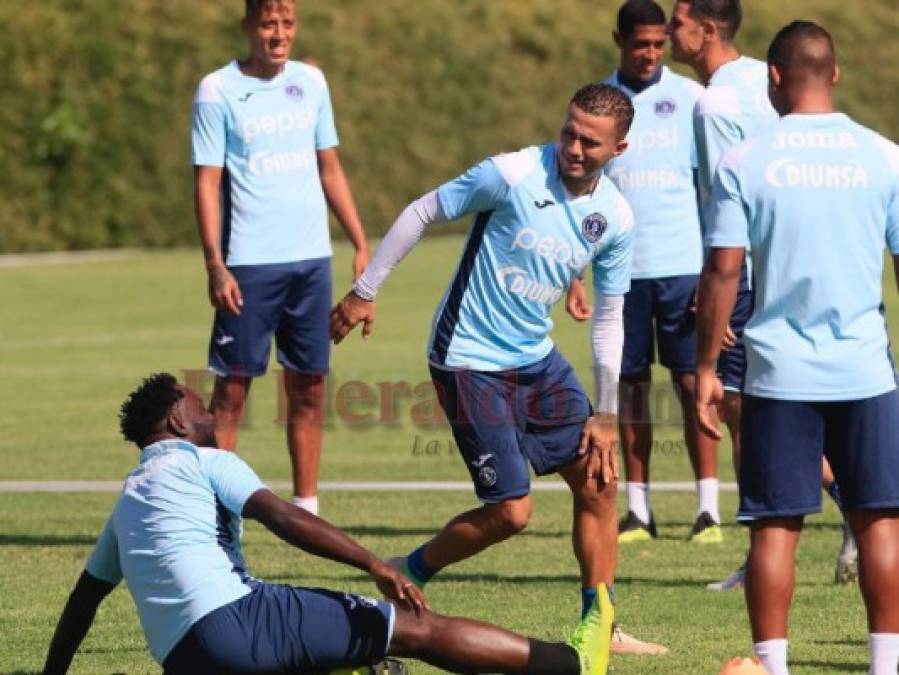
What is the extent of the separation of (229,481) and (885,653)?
225 cm

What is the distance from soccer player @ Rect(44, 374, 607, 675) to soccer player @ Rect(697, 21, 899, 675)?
103 cm

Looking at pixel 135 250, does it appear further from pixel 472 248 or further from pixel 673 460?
pixel 472 248

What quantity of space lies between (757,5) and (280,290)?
1403 inches

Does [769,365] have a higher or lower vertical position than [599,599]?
higher

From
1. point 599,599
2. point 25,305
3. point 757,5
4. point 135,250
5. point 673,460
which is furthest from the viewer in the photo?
point 757,5

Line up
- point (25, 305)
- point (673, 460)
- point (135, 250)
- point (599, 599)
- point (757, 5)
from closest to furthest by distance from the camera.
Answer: point (599, 599)
point (673, 460)
point (25, 305)
point (135, 250)
point (757, 5)

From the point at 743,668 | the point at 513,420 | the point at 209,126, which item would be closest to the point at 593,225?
the point at 513,420

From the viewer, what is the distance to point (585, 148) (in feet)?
25.9

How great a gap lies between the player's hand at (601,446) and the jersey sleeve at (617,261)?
53 centimetres

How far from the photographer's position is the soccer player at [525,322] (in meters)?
7.96

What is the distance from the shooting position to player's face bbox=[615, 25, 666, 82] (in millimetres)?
10953

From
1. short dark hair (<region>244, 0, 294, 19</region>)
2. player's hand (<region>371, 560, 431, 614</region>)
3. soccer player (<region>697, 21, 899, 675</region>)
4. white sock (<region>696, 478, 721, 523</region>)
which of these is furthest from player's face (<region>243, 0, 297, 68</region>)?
player's hand (<region>371, 560, 431, 614</region>)

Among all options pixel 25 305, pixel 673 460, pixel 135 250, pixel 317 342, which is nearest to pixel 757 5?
pixel 135 250

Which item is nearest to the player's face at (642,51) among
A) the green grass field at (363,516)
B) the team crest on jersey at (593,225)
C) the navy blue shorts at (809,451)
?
the green grass field at (363,516)
